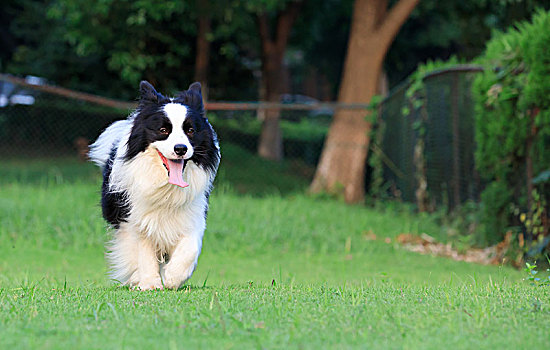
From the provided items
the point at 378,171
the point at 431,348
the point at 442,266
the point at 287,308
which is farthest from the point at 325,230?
the point at 431,348

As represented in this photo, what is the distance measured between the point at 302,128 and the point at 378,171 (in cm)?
1216

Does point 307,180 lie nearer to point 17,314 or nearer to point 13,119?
point 13,119

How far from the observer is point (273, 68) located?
21875 mm

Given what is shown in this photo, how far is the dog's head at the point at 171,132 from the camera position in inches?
199

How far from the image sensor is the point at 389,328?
3.48 m

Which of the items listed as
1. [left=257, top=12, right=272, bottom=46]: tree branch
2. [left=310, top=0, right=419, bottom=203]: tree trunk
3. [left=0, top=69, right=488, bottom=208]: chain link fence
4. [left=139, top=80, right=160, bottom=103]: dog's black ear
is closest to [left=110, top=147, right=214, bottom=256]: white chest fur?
[left=139, top=80, right=160, bottom=103]: dog's black ear

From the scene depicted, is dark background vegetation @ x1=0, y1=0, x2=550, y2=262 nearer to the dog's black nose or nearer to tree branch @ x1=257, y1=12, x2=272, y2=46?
tree branch @ x1=257, y1=12, x2=272, y2=46

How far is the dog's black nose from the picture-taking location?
4.96 m

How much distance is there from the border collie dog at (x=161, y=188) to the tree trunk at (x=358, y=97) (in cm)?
946

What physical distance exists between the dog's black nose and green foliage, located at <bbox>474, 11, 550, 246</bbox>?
12.6 ft

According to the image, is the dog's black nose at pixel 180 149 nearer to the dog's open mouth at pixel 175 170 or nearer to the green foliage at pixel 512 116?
the dog's open mouth at pixel 175 170

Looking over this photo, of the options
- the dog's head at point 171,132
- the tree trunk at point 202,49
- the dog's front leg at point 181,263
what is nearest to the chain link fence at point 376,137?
the tree trunk at point 202,49

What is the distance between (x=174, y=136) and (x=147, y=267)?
101cm

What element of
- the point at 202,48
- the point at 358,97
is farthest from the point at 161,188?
the point at 202,48
